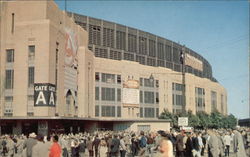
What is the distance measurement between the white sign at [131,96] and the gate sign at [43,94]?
25629 millimetres

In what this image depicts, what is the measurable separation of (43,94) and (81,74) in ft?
48.6

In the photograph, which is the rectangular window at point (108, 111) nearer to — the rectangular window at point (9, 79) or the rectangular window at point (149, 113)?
the rectangular window at point (149, 113)

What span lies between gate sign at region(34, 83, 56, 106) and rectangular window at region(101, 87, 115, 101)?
2202 centimetres

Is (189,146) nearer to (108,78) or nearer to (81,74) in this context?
(81,74)

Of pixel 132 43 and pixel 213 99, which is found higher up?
pixel 132 43

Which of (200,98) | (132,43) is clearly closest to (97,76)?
(132,43)

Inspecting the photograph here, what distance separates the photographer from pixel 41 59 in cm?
4853

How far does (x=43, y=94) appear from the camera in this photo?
4731cm

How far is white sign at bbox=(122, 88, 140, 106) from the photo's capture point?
71750mm

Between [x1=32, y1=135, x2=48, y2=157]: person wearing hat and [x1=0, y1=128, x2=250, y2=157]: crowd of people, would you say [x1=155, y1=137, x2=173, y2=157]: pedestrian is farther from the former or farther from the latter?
[x1=32, y1=135, x2=48, y2=157]: person wearing hat

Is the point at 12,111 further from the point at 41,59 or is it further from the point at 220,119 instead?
the point at 220,119

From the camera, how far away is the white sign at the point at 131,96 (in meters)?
71.8

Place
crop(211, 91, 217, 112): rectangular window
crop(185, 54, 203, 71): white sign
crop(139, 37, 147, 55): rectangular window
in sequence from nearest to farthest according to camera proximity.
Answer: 1. crop(139, 37, 147, 55): rectangular window
2. crop(185, 54, 203, 71): white sign
3. crop(211, 91, 217, 112): rectangular window

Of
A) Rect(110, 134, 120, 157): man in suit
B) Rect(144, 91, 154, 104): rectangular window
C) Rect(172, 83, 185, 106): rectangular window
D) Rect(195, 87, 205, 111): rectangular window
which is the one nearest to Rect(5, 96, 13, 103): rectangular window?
Rect(110, 134, 120, 157): man in suit
